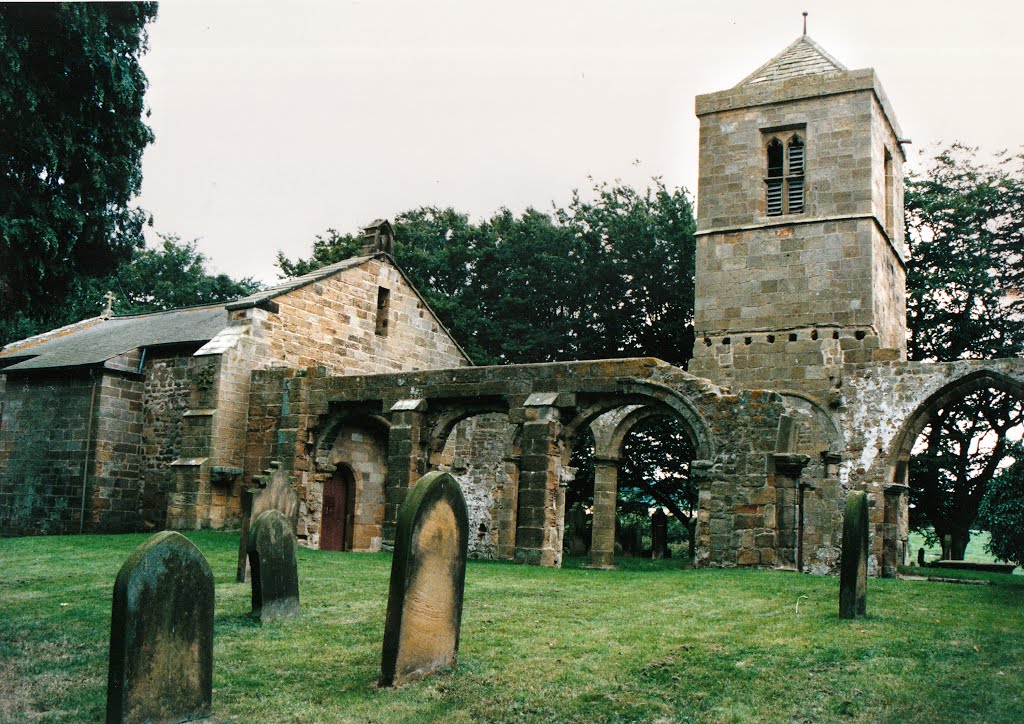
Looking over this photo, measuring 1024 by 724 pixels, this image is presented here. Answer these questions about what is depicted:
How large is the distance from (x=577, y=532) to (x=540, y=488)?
1016 cm

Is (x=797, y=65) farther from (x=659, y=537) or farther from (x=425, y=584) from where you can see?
(x=425, y=584)

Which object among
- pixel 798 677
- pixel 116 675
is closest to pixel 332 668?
pixel 116 675

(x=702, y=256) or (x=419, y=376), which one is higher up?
(x=702, y=256)

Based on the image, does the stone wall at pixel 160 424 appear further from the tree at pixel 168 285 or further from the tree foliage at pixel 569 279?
the tree at pixel 168 285

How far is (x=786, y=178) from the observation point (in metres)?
21.2

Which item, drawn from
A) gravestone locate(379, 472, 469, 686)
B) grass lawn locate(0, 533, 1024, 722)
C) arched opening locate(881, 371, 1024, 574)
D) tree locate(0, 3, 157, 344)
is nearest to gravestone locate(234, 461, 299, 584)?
grass lawn locate(0, 533, 1024, 722)

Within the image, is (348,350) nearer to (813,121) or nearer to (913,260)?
(813,121)

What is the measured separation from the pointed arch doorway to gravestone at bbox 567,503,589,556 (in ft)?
22.5

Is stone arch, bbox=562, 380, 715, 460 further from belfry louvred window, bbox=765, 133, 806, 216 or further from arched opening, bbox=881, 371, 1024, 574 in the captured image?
arched opening, bbox=881, 371, 1024, 574

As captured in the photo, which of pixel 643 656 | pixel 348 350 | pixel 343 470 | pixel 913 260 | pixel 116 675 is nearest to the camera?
pixel 116 675

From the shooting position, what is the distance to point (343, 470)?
22422 mm

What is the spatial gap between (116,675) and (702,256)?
686 inches

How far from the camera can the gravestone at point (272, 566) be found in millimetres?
9312

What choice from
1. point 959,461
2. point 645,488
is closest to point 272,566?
point 645,488
